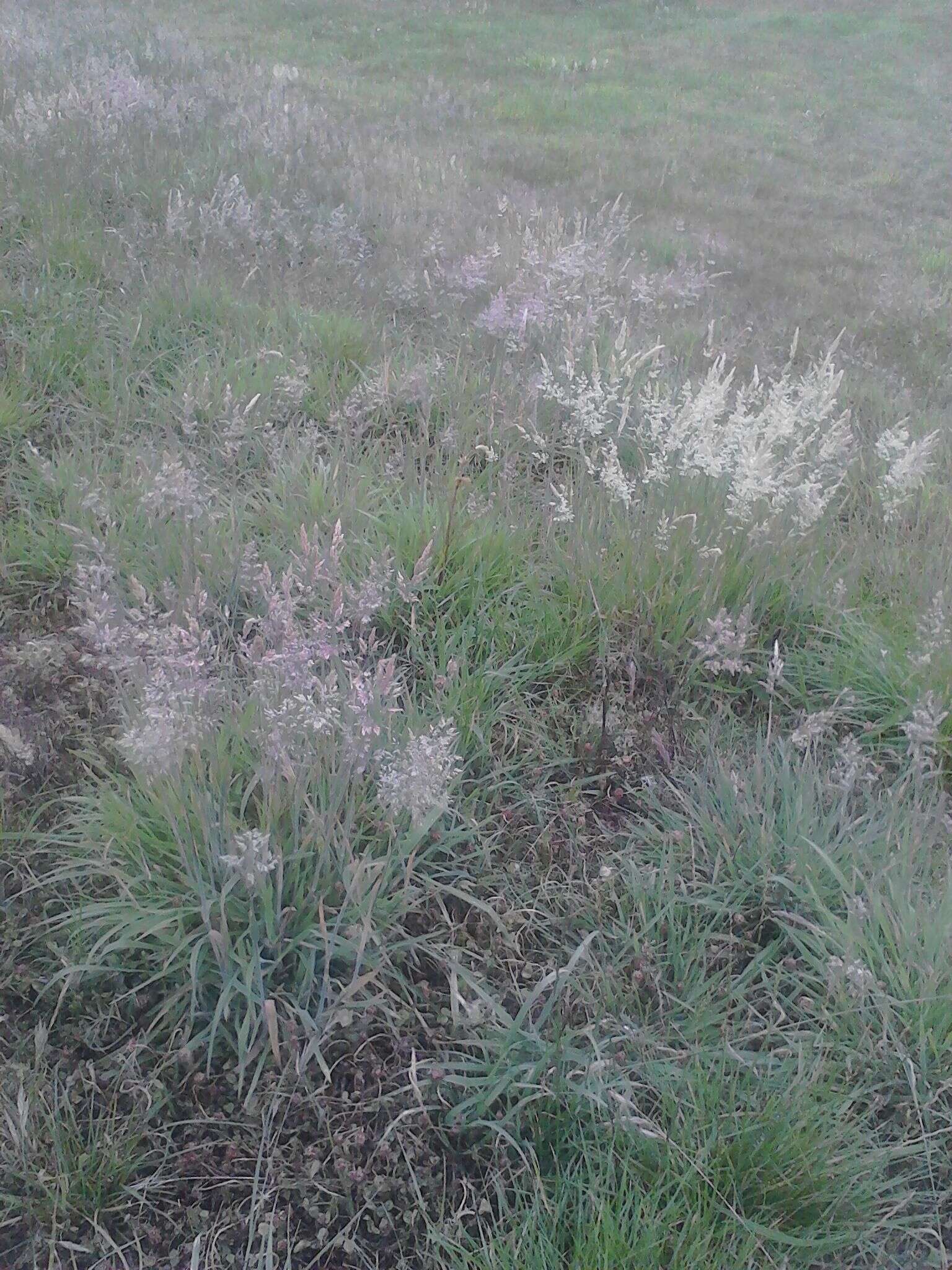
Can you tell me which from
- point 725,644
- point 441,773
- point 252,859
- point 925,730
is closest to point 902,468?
point 725,644

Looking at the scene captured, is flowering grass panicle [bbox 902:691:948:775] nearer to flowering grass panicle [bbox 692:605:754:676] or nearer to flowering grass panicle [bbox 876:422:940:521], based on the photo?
flowering grass panicle [bbox 692:605:754:676]

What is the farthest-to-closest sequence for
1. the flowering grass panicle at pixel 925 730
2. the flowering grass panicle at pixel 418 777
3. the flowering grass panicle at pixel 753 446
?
the flowering grass panicle at pixel 753 446, the flowering grass panicle at pixel 925 730, the flowering grass panicle at pixel 418 777

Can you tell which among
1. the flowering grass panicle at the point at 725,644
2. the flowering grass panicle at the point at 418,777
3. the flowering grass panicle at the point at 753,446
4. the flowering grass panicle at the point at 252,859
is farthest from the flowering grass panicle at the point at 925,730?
the flowering grass panicle at the point at 252,859

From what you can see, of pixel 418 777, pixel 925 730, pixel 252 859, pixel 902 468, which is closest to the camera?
pixel 252 859

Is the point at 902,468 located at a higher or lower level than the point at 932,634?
higher

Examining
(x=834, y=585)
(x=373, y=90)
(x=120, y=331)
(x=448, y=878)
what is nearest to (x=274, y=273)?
(x=120, y=331)

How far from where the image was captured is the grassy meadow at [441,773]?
5.91 ft

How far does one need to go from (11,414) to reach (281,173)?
379 centimetres

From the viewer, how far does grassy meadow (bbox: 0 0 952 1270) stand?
1.80 meters

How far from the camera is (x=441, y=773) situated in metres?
2.09

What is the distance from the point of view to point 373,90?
1107cm

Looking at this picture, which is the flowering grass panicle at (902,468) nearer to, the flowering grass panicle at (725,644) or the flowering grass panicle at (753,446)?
the flowering grass panicle at (753,446)

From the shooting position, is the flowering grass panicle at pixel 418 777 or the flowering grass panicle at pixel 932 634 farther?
the flowering grass panicle at pixel 932 634

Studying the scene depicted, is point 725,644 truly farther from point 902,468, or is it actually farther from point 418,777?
point 418,777
